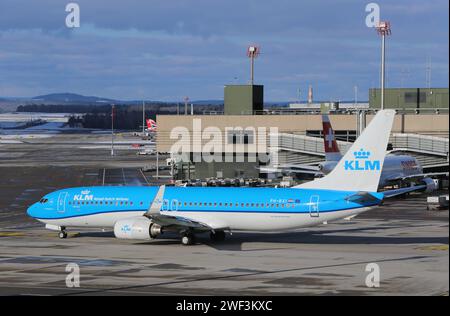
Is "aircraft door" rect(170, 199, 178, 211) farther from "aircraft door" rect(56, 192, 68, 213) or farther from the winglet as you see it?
"aircraft door" rect(56, 192, 68, 213)

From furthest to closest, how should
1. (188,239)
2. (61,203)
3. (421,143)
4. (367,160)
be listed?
(421,143), (61,203), (188,239), (367,160)

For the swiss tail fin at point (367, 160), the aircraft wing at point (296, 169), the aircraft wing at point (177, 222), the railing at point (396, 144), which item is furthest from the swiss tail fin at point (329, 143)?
the swiss tail fin at point (367, 160)

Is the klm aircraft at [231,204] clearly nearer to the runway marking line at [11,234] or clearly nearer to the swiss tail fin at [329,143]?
the runway marking line at [11,234]

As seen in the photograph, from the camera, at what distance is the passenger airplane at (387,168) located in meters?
92.7

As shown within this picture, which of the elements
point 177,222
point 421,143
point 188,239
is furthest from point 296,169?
point 177,222

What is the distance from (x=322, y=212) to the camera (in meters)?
56.1

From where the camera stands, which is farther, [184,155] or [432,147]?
[184,155]

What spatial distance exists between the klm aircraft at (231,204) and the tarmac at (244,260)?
1.38 metres

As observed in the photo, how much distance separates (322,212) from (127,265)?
42.0ft

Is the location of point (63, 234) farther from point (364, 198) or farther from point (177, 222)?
point (364, 198)

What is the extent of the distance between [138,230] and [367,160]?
14808 mm

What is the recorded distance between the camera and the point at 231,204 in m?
58.7
